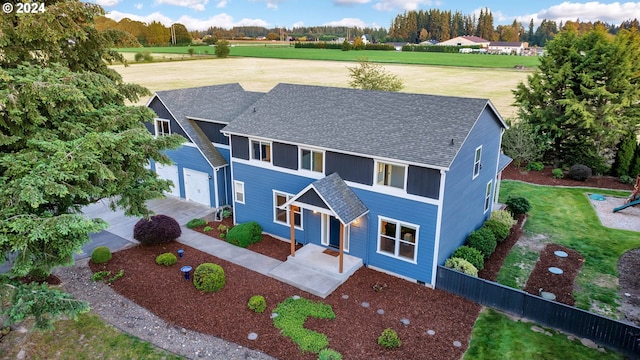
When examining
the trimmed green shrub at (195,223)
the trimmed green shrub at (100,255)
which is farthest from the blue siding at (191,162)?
the trimmed green shrub at (100,255)

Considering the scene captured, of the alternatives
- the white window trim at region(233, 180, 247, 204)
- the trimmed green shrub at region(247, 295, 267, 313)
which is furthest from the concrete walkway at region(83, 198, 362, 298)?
the white window trim at region(233, 180, 247, 204)

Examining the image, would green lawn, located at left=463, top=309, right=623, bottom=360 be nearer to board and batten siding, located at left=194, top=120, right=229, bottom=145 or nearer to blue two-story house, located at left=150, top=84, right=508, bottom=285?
blue two-story house, located at left=150, top=84, right=508, bottom=285

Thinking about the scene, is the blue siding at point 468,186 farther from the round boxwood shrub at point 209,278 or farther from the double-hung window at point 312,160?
the round boxwood shrub at point 209,278

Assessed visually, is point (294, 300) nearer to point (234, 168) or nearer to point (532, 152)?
point (234, 168)

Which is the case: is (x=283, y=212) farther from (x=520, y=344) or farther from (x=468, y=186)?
(x=520, y=344)

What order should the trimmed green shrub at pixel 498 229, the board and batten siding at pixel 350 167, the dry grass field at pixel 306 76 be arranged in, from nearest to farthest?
the board and batten siding at pixel 350 167
the trimmed green shrub at pixel 498 229
the dry grass field at pixel 306 76

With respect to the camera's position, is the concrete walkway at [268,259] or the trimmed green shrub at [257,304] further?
the concrete walkway at [268,259]
